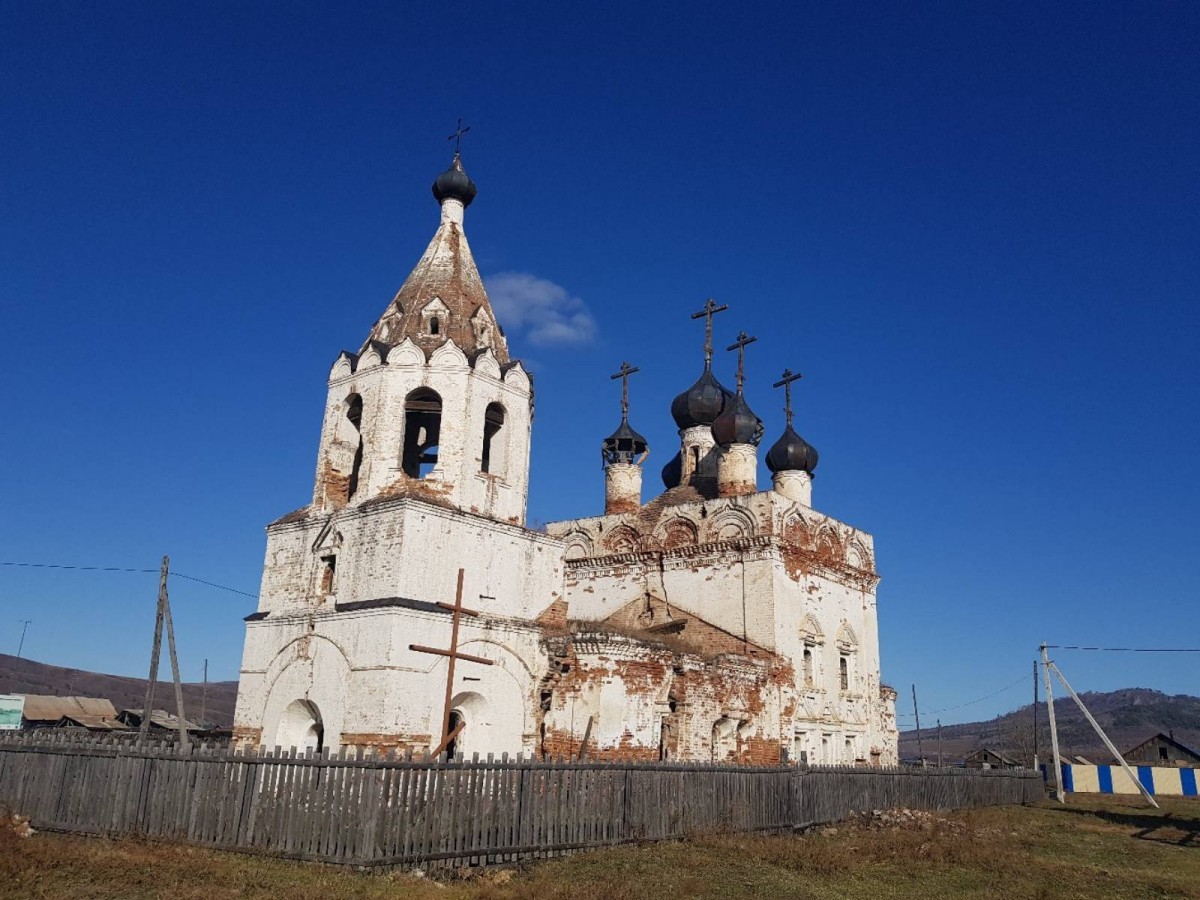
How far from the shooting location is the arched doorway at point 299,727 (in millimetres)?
16078

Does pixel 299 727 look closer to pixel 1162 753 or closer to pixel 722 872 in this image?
pixel 722 872

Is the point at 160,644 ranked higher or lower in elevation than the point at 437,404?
lower

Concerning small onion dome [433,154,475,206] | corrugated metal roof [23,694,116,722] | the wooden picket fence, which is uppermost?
small onion dome [433,154,475,206]

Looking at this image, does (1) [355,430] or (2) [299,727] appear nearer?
(2) [299,727]

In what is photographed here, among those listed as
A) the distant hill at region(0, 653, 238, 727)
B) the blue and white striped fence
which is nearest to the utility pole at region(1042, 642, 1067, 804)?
the blue and white striped fence

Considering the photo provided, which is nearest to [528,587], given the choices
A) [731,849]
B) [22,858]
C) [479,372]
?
[479,372]

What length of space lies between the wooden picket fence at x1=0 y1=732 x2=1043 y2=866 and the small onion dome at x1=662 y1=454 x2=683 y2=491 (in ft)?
47.2

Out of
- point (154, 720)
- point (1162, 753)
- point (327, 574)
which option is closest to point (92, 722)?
point (154, 720)

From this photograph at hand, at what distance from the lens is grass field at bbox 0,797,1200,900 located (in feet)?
29.8

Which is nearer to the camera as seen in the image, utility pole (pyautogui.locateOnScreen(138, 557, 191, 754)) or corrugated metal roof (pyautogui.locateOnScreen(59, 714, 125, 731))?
utility pole (pyautogui.locateOnScreen(138, 557, 191, 754))

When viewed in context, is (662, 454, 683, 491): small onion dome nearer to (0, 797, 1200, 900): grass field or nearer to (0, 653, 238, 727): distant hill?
(0, 797, 1200, 900): grass field

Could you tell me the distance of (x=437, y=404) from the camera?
1775 centimetres

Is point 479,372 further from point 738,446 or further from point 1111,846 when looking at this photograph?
point 1111,846

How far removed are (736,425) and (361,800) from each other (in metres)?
15.7
